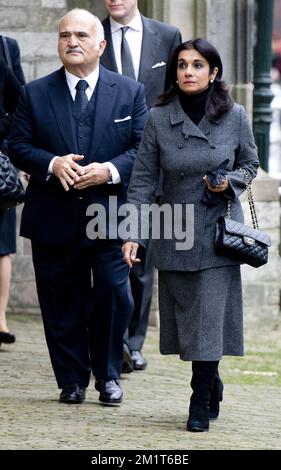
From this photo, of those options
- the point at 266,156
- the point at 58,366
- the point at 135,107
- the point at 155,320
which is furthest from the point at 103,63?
the point at 266,156

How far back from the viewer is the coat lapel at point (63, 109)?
8.48 m

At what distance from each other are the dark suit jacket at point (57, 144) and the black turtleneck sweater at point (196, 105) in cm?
61

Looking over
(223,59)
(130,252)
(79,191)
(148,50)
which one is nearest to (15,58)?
(148,50)

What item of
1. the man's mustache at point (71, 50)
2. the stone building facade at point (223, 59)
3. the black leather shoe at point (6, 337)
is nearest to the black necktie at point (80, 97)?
the man's mustache at point (71, 50)

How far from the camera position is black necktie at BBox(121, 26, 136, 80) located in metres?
9.74

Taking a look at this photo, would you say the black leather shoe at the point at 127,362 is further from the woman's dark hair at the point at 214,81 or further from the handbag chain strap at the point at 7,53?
the woman's dark hair at the point at 214,81

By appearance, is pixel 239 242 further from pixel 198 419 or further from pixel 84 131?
pixel 84 131

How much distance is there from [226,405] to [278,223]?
3.77m

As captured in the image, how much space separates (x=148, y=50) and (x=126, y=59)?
0.47 ft

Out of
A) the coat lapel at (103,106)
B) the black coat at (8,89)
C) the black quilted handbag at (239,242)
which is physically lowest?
the black quilted handbag at (239,242)

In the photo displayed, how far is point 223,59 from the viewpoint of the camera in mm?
12219

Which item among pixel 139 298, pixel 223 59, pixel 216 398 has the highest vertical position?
pixel 223 59
